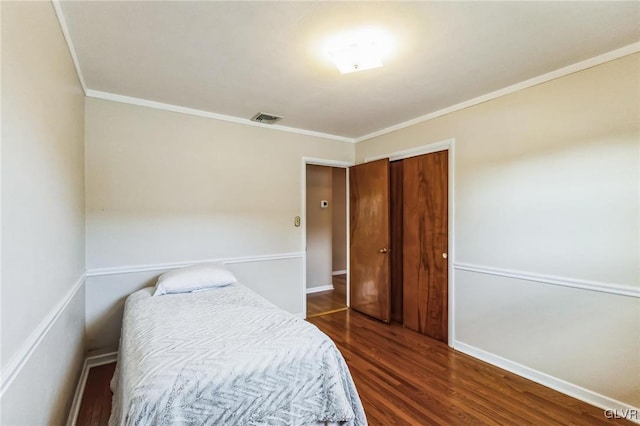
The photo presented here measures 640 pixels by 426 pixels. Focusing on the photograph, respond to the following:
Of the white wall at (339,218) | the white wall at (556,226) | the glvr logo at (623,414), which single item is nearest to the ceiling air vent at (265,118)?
the white wall at (556,226)

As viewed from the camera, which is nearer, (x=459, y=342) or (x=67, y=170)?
(x=67, y=170)

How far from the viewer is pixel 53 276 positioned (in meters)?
1.52

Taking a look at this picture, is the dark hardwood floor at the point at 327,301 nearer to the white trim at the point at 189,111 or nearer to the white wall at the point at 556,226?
the white wall at the point at 556,226

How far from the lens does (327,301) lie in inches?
180

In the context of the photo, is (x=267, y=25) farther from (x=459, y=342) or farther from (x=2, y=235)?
(x=459, y=342)

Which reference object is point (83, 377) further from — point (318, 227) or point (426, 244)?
point (318, 227)

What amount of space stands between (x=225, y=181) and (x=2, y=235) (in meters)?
2.34

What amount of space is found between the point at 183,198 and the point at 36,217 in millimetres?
1739

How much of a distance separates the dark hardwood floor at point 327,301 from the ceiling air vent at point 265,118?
2.57m

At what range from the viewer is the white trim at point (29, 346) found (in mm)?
942

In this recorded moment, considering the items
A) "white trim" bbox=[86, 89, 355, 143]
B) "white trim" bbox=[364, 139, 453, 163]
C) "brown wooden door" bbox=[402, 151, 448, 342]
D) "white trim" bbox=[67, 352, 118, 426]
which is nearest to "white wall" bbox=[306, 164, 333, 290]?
"white trim" bbox=[86, 89, 355, 143]

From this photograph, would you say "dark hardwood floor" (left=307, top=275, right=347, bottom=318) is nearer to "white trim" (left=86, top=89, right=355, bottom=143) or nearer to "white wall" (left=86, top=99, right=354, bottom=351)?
"white wall" (left=86, top=99, right=354, bottom=351)

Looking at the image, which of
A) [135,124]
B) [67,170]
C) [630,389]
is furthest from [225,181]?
[630,389]

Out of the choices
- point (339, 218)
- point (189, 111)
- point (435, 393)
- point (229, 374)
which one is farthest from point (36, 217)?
point (339, 218)
